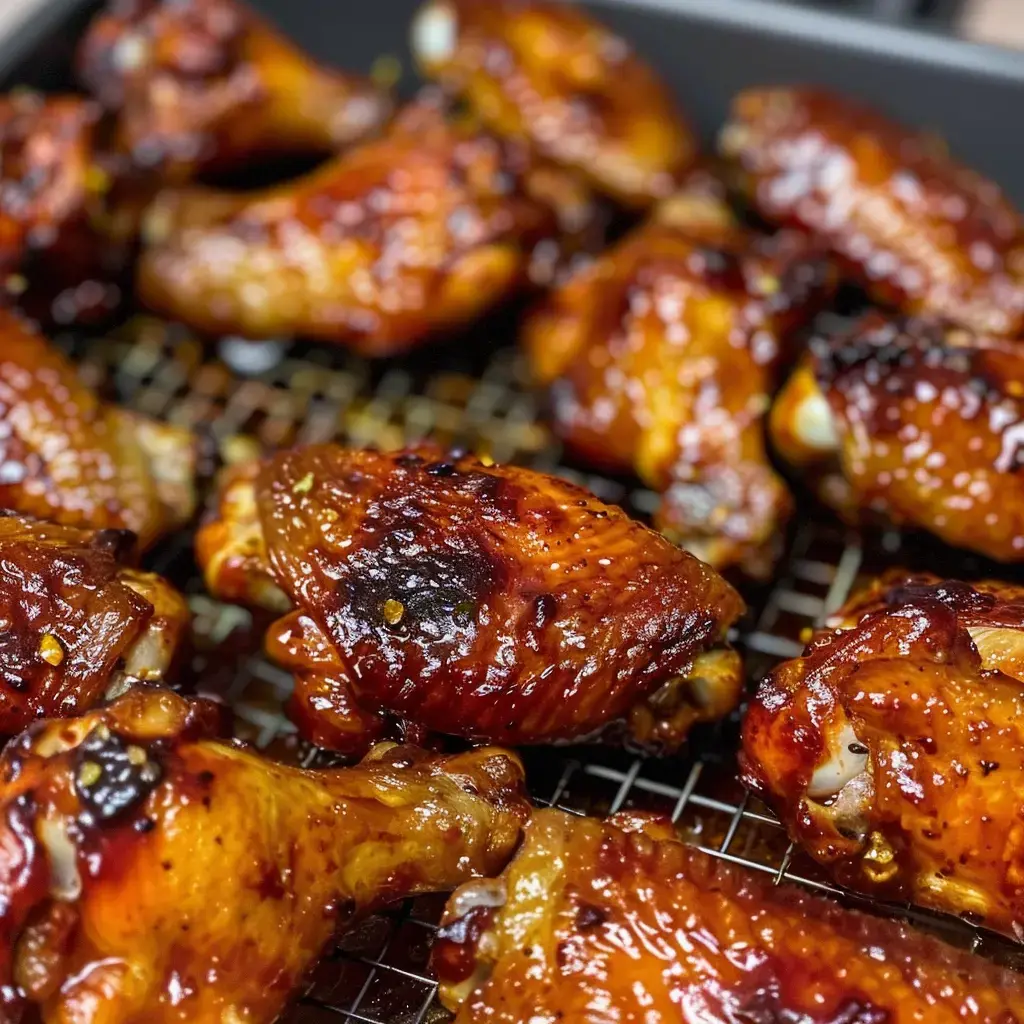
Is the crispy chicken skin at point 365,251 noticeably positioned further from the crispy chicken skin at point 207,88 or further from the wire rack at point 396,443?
the crispy chicken skin at point 207,88

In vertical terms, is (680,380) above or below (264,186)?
above

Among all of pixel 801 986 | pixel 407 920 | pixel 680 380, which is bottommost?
pixel 407 920

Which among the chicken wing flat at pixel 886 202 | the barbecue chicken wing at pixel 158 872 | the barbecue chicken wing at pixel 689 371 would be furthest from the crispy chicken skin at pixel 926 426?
the barbecue chicken wing at pixel 158 872

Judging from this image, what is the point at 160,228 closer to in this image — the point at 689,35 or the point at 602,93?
the point at 602,93

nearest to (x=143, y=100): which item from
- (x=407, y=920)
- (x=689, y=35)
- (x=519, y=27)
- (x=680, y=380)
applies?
(x=519, y=27)

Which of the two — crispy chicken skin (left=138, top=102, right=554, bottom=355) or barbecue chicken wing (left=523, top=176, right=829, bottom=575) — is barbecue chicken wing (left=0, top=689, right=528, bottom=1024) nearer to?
barbecue chicken wing (left=523, top=176, right=829, bottom=575)

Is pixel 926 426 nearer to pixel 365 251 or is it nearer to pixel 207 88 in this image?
pixel 365 251
